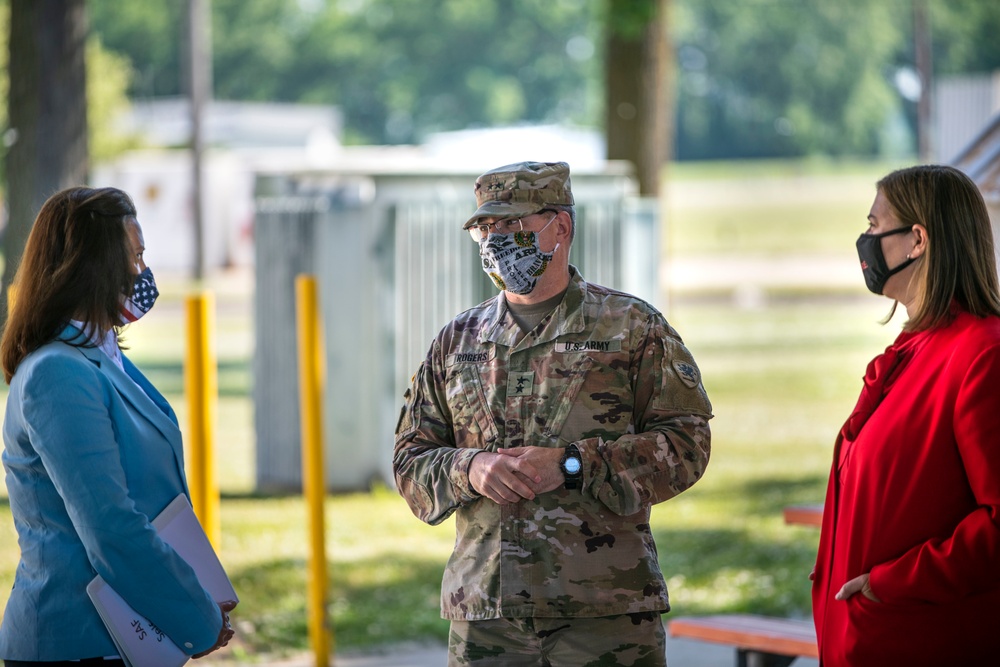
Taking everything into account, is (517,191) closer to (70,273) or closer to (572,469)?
(572,469)

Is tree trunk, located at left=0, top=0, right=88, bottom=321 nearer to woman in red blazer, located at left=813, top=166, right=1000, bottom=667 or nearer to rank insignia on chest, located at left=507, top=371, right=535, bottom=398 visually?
rank insignia on chest, located at left=507, top=371, right=535, bottom=398

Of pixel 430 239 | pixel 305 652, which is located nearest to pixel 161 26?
pixel 430 239

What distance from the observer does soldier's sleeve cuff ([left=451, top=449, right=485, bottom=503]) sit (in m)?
3.39

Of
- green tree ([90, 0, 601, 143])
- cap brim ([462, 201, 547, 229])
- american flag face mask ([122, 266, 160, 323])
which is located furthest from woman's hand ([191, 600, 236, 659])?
green tree ([90, 0, 601, 143])

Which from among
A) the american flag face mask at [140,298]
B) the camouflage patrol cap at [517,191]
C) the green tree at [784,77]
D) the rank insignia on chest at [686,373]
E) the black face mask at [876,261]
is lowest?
the rank insignia on chest at [686,373]

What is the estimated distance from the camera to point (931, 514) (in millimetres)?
3047

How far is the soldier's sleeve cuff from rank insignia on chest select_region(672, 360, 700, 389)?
543mm

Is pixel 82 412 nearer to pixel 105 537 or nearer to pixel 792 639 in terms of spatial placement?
pixel 105 537

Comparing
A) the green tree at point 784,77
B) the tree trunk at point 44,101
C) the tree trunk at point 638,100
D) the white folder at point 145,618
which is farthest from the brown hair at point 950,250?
the green tree at point 784,77

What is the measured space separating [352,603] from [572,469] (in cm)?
414

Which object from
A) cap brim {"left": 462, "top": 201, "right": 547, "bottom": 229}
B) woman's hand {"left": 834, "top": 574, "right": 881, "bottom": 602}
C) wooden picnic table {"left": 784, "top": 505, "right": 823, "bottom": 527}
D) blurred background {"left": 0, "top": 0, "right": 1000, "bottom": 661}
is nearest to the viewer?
woman's hand {"left": 834, "top": 574, "right": 881, "bottom": 602}

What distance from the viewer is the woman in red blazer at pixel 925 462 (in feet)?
9.77

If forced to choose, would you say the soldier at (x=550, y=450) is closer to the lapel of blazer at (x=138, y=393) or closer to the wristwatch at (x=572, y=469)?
the wristwatch at (x=572, y=469)

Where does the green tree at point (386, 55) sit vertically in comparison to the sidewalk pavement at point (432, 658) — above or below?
above
